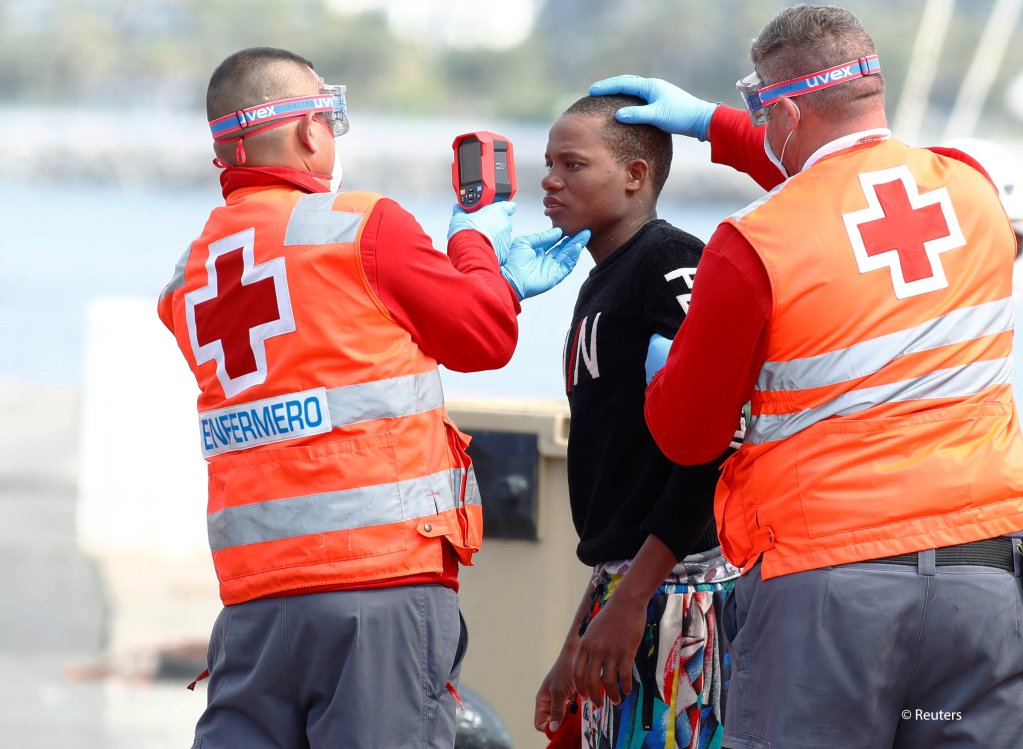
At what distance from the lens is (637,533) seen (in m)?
2.65

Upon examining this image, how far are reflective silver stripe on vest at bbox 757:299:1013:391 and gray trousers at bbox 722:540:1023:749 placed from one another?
30 centimetres

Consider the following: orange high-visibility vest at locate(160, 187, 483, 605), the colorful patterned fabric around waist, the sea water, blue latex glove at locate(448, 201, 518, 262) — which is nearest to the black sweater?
the colorful patterned fabric around waist

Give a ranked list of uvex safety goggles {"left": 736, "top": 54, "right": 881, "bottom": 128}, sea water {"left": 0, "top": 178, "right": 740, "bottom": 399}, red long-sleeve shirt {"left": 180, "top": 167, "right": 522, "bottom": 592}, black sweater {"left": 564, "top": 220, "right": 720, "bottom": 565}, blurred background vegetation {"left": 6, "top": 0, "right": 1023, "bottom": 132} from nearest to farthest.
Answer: uvex safety goggles {"left": 736, "top": 54, "right": 881, "bottom": 128} → red long-sleeve shirt {"left": 180, "top": 167, "right": 522, "bottom": 592} → black sweater {"left": 564, "top": 220, "right": 720, "bottom": 565} → sea water {"left": 0, "top": 178, "right": 740, "bottom": 399} → blurred background vegetation {"left": 6, "top": 0, "right": 1023, "bottom": 132}

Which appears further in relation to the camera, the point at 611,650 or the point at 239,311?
the point at 611,650

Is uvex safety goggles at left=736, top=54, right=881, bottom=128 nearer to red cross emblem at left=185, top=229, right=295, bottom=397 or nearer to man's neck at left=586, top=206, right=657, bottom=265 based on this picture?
man's neck at left=586, top=206, right=657, bottom=265

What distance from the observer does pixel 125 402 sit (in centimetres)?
690

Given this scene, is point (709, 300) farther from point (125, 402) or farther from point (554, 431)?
point (125, 402)

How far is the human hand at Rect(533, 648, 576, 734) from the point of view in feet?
9.53

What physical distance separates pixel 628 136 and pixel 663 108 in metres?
0.10

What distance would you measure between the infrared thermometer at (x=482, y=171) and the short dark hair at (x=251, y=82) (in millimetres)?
422

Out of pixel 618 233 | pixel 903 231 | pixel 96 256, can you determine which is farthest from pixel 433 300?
pixel 96 256

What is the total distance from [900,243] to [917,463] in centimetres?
35

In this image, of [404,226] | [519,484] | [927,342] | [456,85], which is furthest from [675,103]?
[456,85]

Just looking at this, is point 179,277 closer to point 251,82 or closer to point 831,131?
point 251,82
